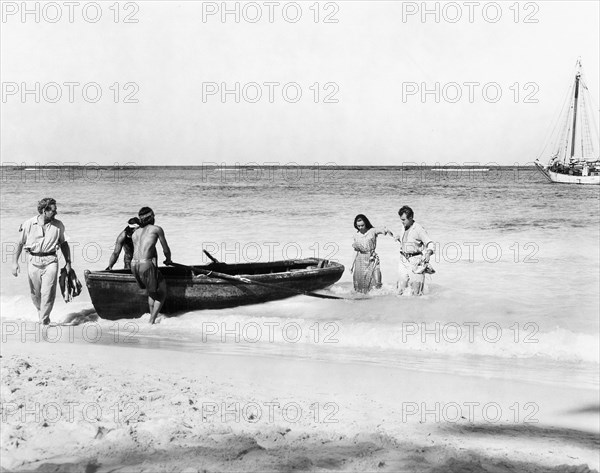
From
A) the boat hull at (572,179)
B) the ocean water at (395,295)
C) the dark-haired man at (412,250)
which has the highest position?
the boat hull at (572,179)

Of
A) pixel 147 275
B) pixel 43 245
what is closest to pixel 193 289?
pixel 147 275

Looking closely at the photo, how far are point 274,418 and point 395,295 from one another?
5.42m

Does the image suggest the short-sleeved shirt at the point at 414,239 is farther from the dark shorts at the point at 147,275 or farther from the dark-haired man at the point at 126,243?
the dark-haired man at the point at 126,243

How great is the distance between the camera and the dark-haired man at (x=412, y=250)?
8.88m

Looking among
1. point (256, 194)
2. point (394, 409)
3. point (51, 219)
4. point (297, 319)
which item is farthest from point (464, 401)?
point (256, 194)

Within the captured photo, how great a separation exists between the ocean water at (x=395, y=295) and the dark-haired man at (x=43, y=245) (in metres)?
0.83

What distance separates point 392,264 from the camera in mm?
14984

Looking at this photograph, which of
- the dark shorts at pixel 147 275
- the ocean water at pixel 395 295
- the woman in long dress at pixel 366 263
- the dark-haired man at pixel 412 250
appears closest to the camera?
the ocean water at pixel 395 295

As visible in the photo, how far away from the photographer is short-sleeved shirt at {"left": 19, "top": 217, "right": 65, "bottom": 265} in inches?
299

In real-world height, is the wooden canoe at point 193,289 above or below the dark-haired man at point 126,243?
below

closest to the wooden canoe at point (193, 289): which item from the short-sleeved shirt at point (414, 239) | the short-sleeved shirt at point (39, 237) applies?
the short-sleeved shirt at point (39, 237)

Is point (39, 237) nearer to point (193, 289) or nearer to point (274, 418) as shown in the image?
point (193, 289)

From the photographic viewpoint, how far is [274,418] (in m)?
4.72

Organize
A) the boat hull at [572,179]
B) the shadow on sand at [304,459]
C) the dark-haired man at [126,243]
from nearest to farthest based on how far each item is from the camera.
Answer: the shadow on sand at [304,459], the dark-haired man at [126,243], the boat hull at [572,179]
